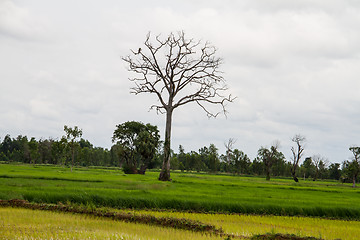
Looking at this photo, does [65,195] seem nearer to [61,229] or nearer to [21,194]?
[21,194]

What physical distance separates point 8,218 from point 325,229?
1245 cm

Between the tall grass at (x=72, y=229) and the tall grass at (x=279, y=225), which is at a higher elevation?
the tall grass at (x=279, y=225)

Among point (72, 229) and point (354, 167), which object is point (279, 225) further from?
point (354, 167)

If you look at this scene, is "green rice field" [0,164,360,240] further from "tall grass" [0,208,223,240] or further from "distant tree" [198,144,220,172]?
"distant tree" [198,144,220,172]

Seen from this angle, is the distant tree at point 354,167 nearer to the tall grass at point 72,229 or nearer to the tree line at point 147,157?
the tree line at point 147,157

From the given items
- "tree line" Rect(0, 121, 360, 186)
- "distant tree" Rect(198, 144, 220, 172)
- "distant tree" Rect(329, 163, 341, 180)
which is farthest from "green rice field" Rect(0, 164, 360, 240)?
"distant tree" Rect(329, 163, 341, 180)

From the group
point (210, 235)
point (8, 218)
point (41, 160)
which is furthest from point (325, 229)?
point (41, 160)

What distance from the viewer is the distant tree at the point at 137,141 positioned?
6556 centimetres

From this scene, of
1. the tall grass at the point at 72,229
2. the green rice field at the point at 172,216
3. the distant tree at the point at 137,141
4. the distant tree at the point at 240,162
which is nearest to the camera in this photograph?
the tall grass at the point at 72,229

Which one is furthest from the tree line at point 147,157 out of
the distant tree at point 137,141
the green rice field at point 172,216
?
the green rice field at point 172,216

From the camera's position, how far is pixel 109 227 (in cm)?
Answer: 1245

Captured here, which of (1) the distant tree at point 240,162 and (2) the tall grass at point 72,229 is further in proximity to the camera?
(1) the distant tree at point 240,162

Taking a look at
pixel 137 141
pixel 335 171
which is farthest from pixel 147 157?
pixel 335 171

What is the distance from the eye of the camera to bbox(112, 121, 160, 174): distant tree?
215ft
